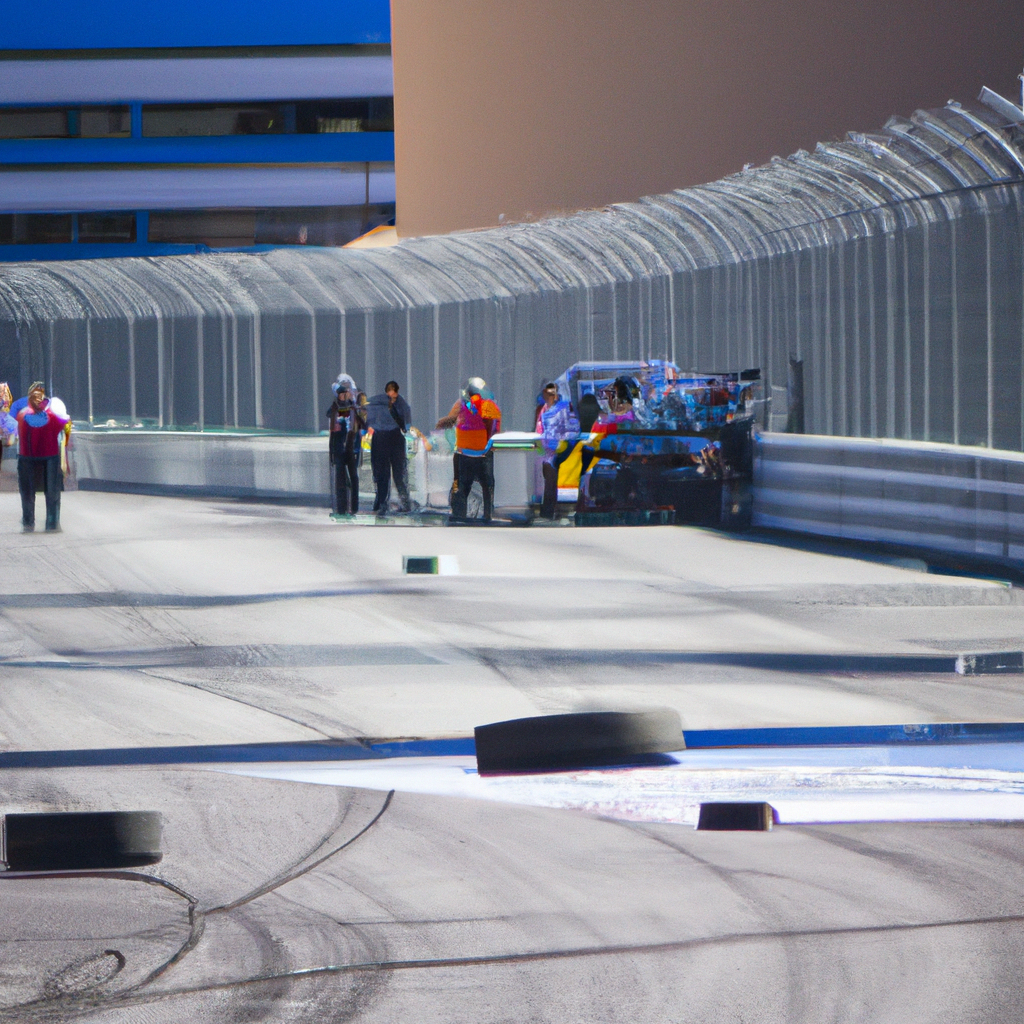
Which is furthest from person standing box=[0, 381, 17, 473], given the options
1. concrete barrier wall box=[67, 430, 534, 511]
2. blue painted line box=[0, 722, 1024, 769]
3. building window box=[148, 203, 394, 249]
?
blue painted line box=[0, 722, 1024, 769]

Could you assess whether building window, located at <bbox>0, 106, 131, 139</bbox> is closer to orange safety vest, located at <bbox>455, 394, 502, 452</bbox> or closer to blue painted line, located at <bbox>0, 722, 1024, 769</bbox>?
orange safety vest, located at <bbox>455, 394, 502, 452</bbox>

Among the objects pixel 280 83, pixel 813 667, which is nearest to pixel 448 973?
pixel 813 667

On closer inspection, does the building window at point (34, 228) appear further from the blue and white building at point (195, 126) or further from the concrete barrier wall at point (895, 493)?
the concrete barrier wall at point (895, 493)

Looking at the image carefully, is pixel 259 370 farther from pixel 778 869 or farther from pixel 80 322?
pixel 778 869

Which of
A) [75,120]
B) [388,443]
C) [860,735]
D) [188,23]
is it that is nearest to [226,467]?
[388,443]

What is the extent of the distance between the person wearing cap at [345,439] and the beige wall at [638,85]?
96.7 inches

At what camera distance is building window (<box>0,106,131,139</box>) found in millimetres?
31781

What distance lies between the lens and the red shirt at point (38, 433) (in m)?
13.0

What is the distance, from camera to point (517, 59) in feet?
50.4

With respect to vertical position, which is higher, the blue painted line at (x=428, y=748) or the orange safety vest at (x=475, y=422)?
the orange safety vest at (x=475, y=422)

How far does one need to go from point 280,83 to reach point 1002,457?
22.6m

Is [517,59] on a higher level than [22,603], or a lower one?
higher

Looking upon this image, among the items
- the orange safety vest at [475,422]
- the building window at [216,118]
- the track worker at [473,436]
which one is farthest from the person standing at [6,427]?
the building window at [216,118]

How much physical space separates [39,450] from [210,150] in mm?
19016
